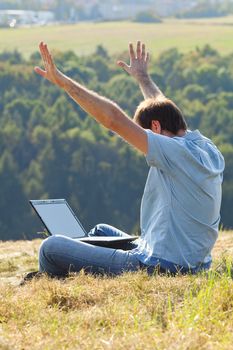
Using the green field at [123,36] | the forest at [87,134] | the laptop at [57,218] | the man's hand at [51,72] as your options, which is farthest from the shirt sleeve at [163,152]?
the green field at [123,36]

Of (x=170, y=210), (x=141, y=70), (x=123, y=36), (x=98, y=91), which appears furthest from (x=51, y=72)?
(x=123, y=36)

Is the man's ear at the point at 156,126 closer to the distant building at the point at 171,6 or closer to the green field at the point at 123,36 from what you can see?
the green field at the point at 123,36

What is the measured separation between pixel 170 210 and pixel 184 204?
85 mm

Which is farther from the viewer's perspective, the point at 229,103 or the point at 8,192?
the point at 229,103

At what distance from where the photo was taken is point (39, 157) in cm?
7038

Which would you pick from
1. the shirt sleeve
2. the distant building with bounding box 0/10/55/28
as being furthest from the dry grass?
the distant building with bounding box 0/10/55/28

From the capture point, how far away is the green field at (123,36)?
92188 millimetres

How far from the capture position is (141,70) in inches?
274

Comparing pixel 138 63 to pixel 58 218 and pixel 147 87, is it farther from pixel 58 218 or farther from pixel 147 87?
pixel 58 218

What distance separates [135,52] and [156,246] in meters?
1.53

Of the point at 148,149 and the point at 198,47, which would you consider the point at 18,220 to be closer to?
the point at 198,47

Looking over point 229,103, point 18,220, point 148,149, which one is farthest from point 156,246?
point 229,103

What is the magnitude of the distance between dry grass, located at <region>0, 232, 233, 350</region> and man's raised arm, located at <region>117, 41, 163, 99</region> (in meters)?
1.33

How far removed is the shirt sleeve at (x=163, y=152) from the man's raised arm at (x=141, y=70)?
87 cm
